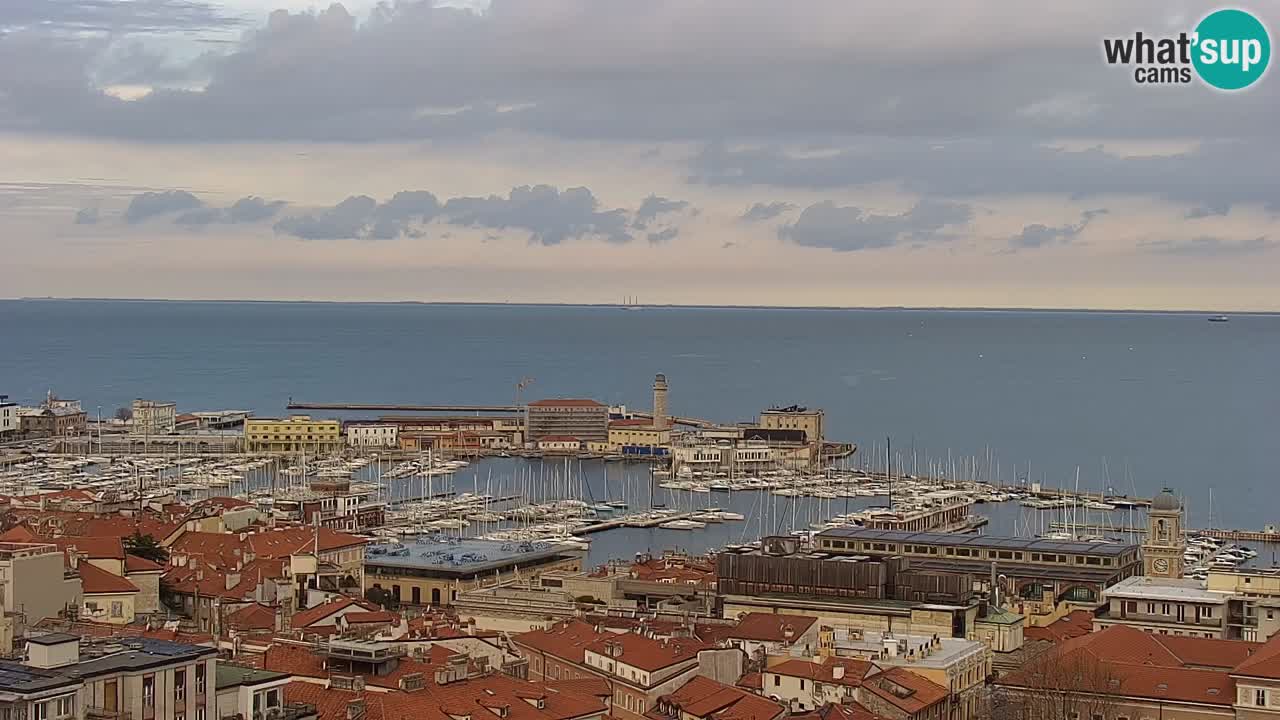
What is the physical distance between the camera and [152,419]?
107000mm

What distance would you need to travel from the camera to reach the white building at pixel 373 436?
102562mm

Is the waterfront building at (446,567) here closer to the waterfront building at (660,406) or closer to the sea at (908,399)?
the sea at (908,399)

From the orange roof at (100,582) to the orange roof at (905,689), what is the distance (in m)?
11.6

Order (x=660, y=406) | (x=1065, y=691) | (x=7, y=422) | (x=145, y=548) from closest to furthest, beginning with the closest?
(x=1065, y=691)
(x=145, y=548)
(x=7, y=422)
(x=660, y=406)

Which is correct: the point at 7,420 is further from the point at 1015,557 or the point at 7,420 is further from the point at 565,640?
the point at 565,640

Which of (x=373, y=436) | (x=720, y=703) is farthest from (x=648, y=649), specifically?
(x=373, y=436)

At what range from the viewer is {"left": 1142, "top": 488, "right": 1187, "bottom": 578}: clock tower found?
35938 millimetres

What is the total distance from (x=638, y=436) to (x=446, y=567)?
214 feet

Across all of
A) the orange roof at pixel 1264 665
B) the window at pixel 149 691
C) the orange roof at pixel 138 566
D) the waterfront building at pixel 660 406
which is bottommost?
the orange roof at pixel 1264 665

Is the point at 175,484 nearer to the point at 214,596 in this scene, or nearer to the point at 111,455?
the point at 111,455

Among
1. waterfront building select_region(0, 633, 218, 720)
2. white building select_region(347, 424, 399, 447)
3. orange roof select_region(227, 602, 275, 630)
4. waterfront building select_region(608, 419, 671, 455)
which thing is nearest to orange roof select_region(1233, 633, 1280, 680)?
waterfront building select_region(0, 633, 218, 720)

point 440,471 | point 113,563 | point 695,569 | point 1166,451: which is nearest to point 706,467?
point 440,471

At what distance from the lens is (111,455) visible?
94.1 meters

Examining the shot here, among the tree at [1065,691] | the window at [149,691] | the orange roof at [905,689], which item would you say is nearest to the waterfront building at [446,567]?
the orange roof at [905,689]
